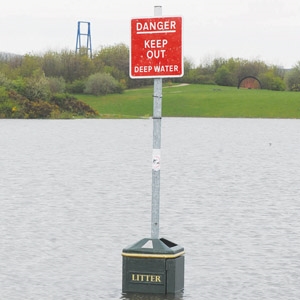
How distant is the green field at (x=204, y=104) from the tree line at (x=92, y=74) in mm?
5223

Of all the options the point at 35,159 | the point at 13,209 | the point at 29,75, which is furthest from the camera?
the point at 29,75

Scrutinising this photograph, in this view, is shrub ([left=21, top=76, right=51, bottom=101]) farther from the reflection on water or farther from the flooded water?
the reflection on water

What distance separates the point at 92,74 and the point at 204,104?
864 inches

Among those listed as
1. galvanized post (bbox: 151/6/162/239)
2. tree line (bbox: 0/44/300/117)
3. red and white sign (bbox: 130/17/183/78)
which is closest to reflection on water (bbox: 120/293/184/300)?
galvanized post (bbox: 151/6/162/239)

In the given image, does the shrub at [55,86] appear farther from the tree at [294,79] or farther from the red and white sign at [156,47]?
the red and white sign at [156,47]

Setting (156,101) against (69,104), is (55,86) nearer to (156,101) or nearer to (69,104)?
(69,104)

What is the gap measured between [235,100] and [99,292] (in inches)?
5534

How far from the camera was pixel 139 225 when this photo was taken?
20.0m

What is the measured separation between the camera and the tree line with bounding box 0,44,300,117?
413 feet

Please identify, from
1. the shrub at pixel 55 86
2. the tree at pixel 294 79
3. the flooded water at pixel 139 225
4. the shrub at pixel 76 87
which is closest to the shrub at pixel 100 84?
the shrub at pixel 76 87

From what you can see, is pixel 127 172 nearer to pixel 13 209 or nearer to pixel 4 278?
pixel 13 209

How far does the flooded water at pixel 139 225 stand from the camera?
13.4 meters

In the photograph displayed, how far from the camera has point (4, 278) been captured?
13.7m

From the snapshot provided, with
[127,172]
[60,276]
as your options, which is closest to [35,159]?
[127,172]
